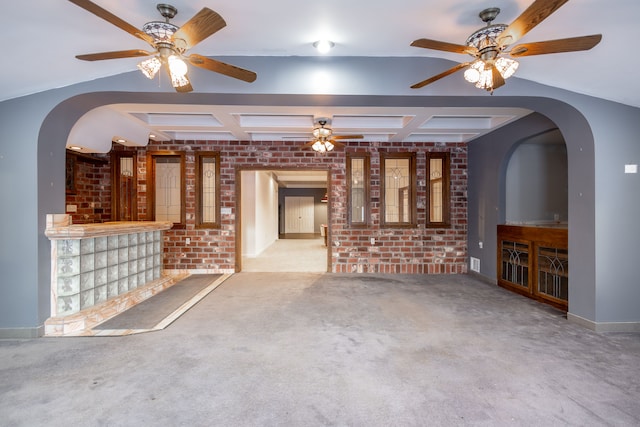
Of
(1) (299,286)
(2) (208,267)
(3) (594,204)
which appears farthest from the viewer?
(2) (208,267)

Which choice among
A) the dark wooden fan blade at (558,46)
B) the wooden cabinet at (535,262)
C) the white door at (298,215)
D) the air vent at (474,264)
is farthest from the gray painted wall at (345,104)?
the white door at (298,215)

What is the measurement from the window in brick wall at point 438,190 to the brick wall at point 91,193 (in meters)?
6.18

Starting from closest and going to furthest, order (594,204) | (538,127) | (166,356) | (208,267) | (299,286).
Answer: (166,356)
(594,204)
(538,127)
(299,286)
(208,267)

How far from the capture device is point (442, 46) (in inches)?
82.1

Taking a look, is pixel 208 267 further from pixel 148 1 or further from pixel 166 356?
pixel 148 1

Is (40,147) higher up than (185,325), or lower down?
higher up

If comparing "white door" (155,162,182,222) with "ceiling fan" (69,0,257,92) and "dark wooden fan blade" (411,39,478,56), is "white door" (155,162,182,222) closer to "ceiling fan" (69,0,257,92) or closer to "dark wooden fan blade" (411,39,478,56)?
"ceiling fan" (69,0,257,92)

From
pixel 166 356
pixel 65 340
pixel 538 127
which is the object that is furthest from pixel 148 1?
pixel 538 127

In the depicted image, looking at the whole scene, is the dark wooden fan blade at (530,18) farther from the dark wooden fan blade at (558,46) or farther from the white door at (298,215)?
the white door at (298,215)

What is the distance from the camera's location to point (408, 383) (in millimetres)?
2150

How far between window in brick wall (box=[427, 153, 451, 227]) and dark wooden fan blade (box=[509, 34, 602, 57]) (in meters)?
3.98

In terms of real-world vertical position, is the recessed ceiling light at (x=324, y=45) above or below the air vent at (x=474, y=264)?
above

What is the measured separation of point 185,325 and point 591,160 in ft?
15.0

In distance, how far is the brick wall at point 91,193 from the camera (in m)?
5.26
